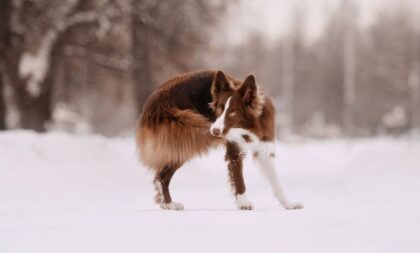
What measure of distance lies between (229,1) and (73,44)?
17.3ft

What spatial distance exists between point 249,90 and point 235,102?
0.68ft

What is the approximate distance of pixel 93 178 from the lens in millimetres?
13344

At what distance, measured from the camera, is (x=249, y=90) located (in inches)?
283

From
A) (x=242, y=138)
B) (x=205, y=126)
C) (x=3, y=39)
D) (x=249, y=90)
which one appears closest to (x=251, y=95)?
(x=249, y=90)

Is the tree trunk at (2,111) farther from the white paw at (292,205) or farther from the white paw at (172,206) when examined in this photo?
the white paw at (292,205)

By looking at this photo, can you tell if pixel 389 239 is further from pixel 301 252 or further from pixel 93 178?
pixel 93 178

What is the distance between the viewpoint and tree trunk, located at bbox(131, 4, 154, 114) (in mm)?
20375

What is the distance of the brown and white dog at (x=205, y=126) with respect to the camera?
7.19m

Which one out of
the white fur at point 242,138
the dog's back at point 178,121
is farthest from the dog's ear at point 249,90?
the dog's back at point 178,121

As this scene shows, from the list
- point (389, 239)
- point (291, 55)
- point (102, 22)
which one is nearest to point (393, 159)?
point (102, 22)

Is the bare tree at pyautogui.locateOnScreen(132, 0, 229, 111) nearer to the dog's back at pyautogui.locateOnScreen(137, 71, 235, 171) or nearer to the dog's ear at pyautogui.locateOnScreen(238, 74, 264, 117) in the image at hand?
the dog's back at pyautogui.locateOnScreen(137, 71, 235, 171)

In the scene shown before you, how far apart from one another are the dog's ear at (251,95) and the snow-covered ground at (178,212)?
3.65 ft

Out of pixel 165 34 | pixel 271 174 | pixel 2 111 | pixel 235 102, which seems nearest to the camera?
pixel 235 102

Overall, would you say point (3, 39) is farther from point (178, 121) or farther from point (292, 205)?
point (292, 205)
